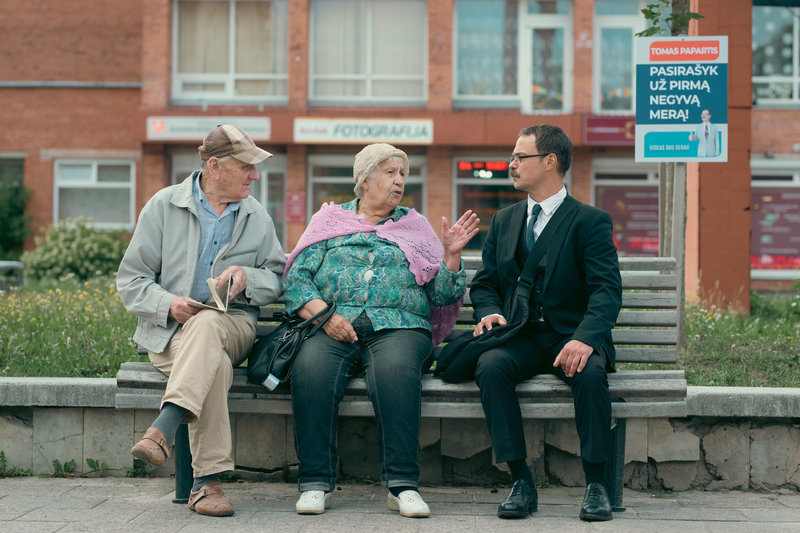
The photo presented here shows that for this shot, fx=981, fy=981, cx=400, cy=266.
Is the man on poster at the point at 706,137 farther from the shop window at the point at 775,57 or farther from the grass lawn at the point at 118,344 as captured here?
the shop window at the point at 775,57

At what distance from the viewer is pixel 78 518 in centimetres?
430

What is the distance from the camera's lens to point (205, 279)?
15.9 feet

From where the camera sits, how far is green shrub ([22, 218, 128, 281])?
19.5m

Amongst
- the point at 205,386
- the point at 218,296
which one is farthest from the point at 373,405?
the point at 218,296

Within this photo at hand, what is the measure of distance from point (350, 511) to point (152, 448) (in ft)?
3.15

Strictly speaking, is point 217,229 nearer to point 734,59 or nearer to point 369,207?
point 369,207

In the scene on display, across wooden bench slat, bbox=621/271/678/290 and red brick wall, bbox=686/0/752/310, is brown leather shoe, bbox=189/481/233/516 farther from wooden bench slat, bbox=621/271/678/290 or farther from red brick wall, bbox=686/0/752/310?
red brick wall, bbox=686/0/752/310

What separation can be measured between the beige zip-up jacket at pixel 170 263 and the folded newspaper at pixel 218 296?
131 millimetres

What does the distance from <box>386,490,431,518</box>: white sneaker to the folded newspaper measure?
1.17 m

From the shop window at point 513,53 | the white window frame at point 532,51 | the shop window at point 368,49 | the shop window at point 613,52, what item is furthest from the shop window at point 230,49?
the shop window at point 613,52

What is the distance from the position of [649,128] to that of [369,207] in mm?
2460

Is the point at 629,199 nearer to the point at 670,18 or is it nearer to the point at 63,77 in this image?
the point at 63,77

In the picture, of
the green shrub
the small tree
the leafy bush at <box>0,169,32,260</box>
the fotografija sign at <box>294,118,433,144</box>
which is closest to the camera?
the small tree

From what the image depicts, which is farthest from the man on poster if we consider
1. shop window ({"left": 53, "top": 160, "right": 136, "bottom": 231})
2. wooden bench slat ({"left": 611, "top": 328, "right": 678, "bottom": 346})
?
shop window ({"left": 53, "top": 160, "right": 136, "bottom": 231})
